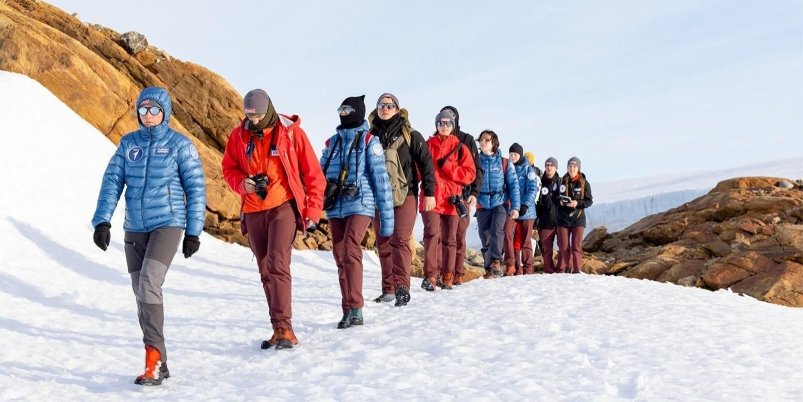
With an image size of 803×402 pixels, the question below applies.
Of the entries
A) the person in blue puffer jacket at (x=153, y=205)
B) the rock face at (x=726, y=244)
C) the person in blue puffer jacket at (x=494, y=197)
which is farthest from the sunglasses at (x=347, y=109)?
the rock face at (x=726, y=244)

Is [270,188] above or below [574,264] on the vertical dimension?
above

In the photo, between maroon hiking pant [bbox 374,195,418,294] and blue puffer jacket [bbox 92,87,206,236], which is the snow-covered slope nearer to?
maroon hiking pant [bbox 374,195,418,294]

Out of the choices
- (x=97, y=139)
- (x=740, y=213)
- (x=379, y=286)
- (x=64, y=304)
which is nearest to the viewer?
(x=64, y=304)

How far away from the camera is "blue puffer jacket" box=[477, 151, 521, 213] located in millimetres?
11898

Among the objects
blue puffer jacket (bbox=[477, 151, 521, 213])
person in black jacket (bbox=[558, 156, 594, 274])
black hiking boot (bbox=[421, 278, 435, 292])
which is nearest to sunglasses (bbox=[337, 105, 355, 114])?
black hiking boot (bbox=[421, 278, 435, 292])

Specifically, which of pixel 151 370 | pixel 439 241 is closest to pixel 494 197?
pixel 439 241

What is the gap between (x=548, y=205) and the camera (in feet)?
49.4

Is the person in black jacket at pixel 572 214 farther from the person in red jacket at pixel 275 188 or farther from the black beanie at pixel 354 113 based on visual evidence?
the person in red jacket at pixel 275 188

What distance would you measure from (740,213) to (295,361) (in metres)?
24.9

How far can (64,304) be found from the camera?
894 centimetres

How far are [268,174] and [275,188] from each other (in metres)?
0.16

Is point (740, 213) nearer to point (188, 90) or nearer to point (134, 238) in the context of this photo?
point (188, 90)

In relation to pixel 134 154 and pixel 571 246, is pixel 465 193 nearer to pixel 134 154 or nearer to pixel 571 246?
pixel 571 246

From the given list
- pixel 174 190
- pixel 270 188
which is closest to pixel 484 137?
pixel 270 188
